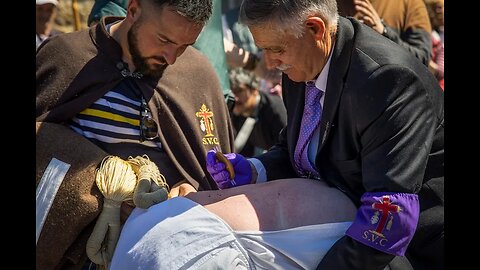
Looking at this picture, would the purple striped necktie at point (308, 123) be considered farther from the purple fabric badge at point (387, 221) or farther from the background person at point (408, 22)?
the background person at point (408, 22)

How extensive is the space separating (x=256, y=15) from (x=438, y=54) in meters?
3.19

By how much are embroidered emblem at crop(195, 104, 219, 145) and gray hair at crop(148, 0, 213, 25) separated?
16.9 inches

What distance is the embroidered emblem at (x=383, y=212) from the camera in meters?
2.65

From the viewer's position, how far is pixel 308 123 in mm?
3037

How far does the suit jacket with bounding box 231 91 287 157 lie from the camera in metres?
5.75

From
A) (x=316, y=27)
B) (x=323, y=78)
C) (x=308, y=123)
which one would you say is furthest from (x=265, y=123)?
(x=316, y=27)

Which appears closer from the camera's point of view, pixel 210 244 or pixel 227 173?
pixel 210 244

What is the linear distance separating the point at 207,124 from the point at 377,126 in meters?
1.12

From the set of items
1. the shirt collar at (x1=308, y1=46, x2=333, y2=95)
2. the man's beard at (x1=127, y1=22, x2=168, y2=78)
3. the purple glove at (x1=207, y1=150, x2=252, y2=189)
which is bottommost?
the purple glove at (x1=207, y1=150, x2=252, y2=189)

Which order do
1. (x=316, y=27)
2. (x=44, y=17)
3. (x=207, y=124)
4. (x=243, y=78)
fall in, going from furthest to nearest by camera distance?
(x=243, y=78)
(x=44, y=17)
(x=207, y=124)
(x=316, y=27)

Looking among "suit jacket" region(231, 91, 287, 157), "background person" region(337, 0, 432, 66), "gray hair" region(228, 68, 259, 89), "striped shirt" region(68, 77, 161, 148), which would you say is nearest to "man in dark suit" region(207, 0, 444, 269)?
"striped shirt" region(68, 77, 161, 148)

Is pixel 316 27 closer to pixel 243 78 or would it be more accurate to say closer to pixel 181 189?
pixel 181 189

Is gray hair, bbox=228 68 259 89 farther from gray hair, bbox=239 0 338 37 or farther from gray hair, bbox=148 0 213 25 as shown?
gray hair, bbox=239 0 338 37
